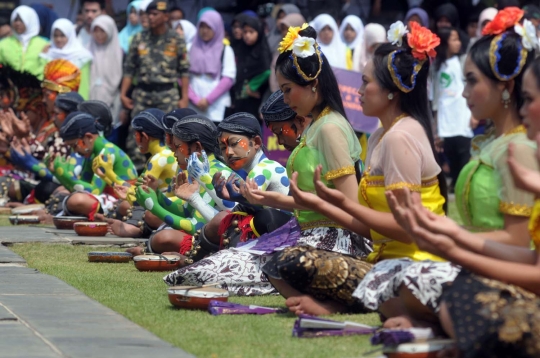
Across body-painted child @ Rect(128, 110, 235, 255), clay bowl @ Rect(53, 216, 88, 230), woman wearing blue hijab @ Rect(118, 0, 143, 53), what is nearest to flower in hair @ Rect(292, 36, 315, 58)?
body-painted child @ Rect(128, 110, 235, 255)

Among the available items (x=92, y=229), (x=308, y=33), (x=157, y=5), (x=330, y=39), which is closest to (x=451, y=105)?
(x=330, y=39)

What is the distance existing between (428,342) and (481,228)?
608mm

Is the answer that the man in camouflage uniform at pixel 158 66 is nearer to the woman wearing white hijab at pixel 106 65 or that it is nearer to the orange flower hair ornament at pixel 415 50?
the woman wearing white hijab at pixel 106 65

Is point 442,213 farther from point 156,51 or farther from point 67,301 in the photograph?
point 156,51

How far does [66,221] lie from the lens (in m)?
10.1

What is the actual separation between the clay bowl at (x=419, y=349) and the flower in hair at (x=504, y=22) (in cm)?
128

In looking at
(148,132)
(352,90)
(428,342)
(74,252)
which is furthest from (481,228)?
(352,90)

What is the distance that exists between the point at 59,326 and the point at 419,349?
1.72 meters

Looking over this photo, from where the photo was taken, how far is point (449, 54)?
13.5 metres

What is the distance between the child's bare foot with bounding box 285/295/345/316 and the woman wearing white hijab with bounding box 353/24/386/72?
829 cm

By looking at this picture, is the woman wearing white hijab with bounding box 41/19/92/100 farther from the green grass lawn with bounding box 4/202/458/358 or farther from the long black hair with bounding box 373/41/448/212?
the long black hair with bounding box 373/41/448/212

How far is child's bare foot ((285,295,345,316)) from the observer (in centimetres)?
527

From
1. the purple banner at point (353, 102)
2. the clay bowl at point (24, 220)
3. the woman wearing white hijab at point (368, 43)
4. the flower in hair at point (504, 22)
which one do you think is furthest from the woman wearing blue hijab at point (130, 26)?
the flower in hair at point (504, 22)

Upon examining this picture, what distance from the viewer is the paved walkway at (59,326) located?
14.6ft
